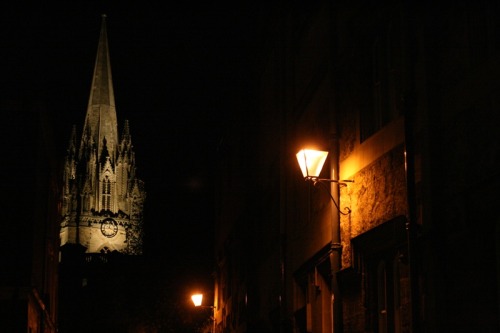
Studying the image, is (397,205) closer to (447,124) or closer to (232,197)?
(447,124)

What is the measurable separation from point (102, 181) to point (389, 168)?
108 metres

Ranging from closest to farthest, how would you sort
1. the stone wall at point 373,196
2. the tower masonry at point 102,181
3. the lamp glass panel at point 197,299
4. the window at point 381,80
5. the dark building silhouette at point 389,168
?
the dark building silhouette at point 389,168, the stone wall at point 373,196, the window at point 381,80, the lamp glass panel at point 197,299, the tower masonry at point 102,181

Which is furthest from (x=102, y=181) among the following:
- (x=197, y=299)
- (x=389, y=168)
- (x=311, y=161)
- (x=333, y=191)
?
(x=389, y=168)

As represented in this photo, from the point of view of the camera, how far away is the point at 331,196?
12812mm

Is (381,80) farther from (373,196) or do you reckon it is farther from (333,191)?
(333,191)

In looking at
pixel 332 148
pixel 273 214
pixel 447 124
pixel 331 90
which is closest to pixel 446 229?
pixel 447 124

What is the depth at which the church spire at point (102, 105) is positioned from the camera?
387 feet

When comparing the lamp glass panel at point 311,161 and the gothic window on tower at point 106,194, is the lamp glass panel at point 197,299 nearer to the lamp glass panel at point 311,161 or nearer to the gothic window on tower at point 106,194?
the lamp glass panel at point 311,161

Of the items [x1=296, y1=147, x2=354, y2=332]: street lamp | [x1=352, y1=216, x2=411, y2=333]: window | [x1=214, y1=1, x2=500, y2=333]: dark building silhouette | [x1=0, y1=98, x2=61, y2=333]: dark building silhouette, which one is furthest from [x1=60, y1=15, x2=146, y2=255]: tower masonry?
[x1=352, y1=216, x2=411, y2=333]: window

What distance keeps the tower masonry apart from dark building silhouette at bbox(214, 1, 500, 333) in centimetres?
9789

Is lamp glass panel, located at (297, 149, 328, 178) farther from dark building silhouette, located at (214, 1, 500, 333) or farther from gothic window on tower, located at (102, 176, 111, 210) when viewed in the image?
gothic window on tower, located at (102, 176, 111, 210)

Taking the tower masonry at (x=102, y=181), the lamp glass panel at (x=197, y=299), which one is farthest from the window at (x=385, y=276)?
the tower masonry at (x=102, y=181)

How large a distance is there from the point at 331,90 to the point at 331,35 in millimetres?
1005

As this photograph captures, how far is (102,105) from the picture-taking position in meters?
118
